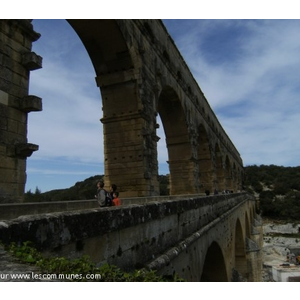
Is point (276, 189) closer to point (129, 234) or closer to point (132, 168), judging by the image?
point (132, 168)

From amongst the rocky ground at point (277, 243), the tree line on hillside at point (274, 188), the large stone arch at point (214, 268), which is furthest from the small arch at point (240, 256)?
the tree line on hillside at point (274, 188)

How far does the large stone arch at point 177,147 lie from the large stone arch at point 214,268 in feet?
26.1

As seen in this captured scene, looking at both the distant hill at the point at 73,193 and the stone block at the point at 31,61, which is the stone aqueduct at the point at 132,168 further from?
the distant hill at the point at 73,193

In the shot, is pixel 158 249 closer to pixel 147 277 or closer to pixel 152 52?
pixel 147 277

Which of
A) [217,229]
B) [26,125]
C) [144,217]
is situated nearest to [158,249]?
[144,217]

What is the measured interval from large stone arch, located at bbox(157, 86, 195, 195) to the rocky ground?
13.6 m

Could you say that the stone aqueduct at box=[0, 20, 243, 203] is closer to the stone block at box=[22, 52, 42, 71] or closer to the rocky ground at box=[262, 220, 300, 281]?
the stone block at box=[22, 52, 42, 71]

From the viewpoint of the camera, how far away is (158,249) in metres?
4.22

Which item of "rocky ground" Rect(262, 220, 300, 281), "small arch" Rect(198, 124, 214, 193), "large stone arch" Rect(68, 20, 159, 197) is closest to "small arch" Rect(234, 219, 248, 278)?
"small arch" Rect(198, 124, 214, 193)

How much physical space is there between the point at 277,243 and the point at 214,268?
38.5 meters

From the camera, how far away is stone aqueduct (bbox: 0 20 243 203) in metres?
5.55

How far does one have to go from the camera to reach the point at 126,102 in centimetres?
1083

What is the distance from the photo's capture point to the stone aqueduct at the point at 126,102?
18.2ft
